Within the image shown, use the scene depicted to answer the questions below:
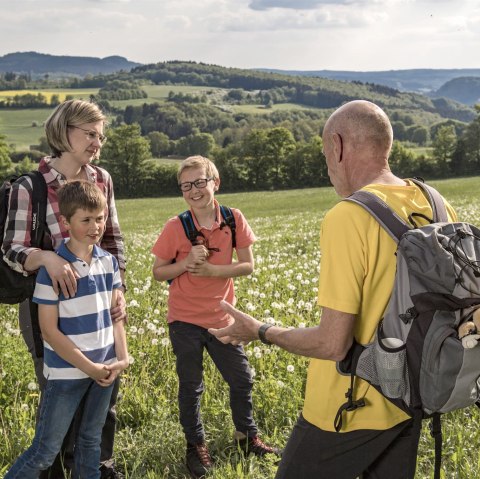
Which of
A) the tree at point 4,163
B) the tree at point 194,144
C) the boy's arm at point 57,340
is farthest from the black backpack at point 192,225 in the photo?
the tree at point 194,144

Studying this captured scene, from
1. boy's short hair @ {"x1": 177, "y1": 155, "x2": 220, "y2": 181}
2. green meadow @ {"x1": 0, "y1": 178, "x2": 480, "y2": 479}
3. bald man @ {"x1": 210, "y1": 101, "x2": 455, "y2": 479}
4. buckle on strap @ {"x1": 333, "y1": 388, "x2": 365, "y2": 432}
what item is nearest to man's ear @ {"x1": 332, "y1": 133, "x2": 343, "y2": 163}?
bald man @ {"x1": 210, "y1": 101, "x2": 455, "y2": 479}

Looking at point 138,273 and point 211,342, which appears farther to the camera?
point 138,273

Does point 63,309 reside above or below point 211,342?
above

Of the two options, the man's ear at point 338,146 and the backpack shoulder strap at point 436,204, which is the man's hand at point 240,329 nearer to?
the man's ear at point 338,146

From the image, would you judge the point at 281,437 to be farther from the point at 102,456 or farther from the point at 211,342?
the point at 102,456

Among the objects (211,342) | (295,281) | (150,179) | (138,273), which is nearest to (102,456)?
(211,342)

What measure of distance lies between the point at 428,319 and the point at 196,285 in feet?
8.34

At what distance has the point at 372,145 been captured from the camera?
10.1ft

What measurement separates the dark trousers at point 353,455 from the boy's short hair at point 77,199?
197 cm

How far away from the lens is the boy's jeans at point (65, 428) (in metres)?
3.87

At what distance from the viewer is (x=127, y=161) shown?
295 ft

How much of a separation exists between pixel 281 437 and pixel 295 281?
5166 millimetres

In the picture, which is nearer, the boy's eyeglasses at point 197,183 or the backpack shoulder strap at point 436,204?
the backpack shoulder strap at point 436,204

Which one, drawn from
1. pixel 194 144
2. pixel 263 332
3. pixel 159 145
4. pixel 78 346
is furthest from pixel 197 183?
pixel 159 145
